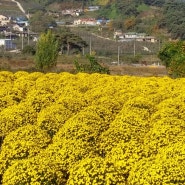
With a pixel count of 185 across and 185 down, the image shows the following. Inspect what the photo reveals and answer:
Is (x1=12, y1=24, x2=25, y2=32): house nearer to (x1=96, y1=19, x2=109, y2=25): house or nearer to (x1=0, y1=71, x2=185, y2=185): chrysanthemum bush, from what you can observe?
(x1=96, y1=19, x2=109, y2=25): house

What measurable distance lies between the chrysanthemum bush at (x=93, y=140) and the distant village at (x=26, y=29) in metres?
63.0

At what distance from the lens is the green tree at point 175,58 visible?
3197cm

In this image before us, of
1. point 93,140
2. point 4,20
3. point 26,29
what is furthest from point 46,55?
point 4,20

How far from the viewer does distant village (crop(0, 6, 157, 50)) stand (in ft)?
302

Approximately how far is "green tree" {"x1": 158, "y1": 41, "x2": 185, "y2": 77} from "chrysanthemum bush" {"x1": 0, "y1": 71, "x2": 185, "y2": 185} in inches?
692

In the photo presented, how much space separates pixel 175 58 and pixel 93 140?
24.9m

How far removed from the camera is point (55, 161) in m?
9.01

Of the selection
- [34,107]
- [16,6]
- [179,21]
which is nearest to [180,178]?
[34,107]

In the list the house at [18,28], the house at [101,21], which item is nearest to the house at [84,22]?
the house at [101,21]

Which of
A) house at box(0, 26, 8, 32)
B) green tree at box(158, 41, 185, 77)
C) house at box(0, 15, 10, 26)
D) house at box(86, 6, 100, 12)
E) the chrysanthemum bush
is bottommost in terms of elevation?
the chrysanthemum bush

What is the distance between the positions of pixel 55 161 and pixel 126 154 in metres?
1.31

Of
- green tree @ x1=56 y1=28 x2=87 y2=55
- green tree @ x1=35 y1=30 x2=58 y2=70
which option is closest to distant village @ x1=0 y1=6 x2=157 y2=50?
green tree @ x1=56 y1=28 x2=87 y2=55

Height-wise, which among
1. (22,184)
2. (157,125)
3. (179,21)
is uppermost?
(179,21)

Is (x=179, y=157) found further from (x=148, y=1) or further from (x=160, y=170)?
(x=148, y=1)
